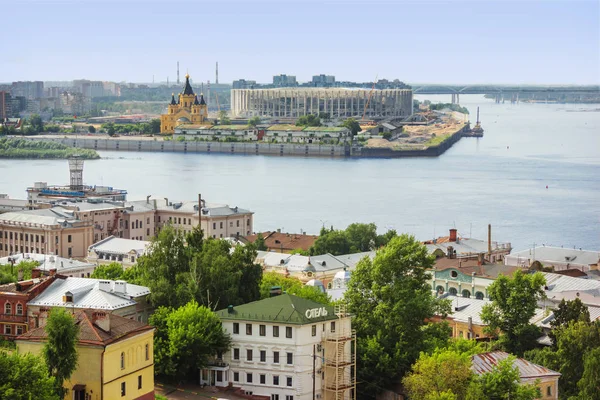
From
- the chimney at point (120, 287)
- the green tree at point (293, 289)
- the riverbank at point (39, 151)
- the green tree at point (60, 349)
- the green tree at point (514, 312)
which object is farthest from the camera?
the riverbank at point (39, 151)

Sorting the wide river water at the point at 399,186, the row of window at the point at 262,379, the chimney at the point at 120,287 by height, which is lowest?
the wide river water at the point at 399,186

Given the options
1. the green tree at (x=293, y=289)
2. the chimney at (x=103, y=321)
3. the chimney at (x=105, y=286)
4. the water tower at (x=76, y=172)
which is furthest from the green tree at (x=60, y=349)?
the water tower at (x=76, y=172)

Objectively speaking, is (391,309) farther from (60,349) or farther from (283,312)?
(60,349)

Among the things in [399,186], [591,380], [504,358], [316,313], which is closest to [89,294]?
[316,313]

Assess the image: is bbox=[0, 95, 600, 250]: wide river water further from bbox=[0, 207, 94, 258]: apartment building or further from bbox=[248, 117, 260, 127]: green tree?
bbox=[248, 117, 260, 127]: green tree

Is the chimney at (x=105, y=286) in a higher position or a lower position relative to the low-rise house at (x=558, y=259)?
higher

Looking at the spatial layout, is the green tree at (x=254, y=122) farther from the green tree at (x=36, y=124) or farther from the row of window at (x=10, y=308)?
the row of window at (x=10, y=308)

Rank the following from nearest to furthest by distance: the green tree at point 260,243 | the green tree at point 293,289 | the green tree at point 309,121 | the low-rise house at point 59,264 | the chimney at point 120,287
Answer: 1. the chimney at point 120,287
2. the green tree at point 293,289
3. the low-rise house at point 59,264
4. the green tree at point 260,243
5. the green tree at point 309,121

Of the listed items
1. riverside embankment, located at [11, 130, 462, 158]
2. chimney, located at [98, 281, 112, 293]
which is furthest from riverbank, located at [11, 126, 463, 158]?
chimney, located at [98, 281, 112, 293]
